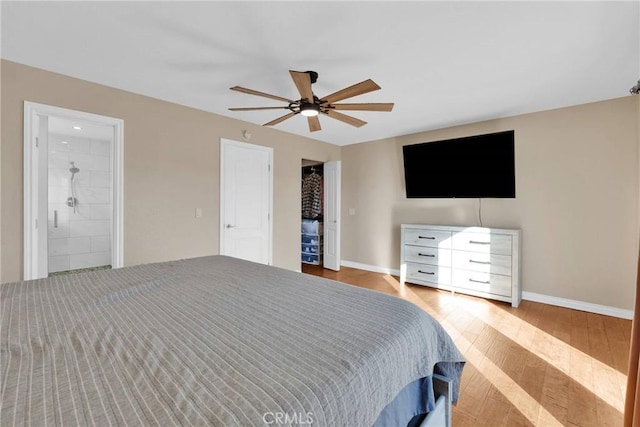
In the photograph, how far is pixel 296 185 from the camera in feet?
14.9

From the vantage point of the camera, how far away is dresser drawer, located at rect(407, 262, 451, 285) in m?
3.78

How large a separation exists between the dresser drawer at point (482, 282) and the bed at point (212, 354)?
2.57 m

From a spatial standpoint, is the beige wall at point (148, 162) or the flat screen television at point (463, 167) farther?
the flat screen television at point (463, 167)

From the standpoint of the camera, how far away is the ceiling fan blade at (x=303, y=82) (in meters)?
1.77

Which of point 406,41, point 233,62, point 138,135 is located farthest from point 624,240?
point 138,135

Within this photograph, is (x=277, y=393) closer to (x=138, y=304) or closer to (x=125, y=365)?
(x=125, y=365)

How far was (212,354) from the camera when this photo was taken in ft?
2.73

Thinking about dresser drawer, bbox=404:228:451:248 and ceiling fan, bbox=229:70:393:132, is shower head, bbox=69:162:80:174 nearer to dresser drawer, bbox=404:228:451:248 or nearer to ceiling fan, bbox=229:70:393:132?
ceiling fan, bbox=229:70:393:132

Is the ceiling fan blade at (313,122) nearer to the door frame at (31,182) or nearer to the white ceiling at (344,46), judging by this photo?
the white ceiling at (344,46)

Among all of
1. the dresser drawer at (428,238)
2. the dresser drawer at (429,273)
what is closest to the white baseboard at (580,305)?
the dresser drawer at (429,273)

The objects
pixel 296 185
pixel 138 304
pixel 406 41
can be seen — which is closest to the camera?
pixel 138 304

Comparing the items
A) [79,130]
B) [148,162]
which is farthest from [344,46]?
[79,130]

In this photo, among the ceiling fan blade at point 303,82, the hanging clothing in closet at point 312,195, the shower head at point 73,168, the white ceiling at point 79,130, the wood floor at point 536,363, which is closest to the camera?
the wood floor at point 536,363

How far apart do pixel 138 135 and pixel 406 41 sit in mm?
2723
